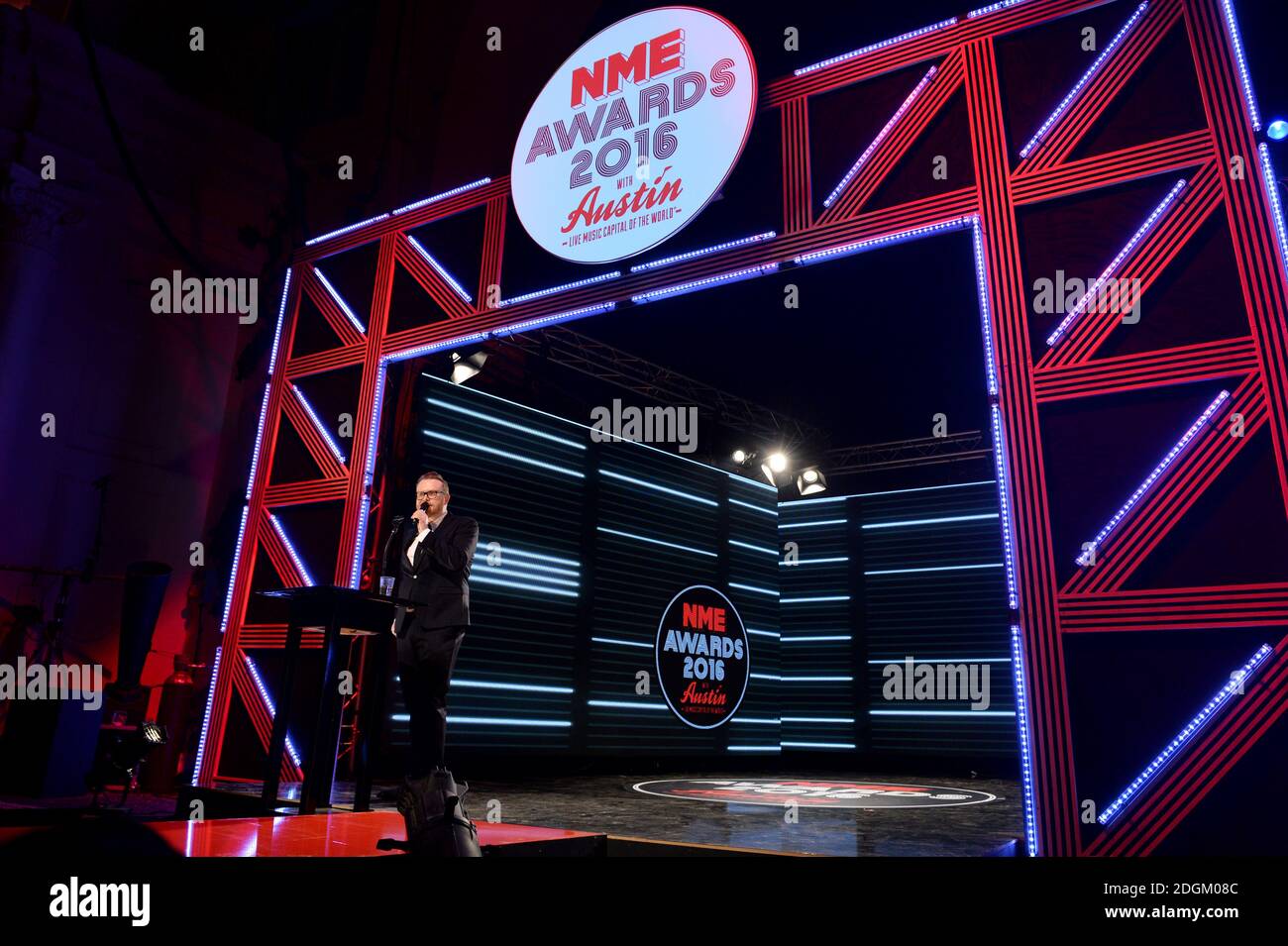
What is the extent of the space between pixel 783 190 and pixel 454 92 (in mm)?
7054

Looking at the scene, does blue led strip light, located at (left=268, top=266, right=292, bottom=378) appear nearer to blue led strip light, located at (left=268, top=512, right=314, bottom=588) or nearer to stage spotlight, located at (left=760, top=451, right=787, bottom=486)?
blue led strip light, located at (left=268, top=512, right=314, bottom=588)

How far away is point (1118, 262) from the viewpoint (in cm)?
526

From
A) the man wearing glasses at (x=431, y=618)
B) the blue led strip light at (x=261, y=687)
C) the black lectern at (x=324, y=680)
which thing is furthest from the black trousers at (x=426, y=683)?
the blue led strip light at (x=261, y=687)

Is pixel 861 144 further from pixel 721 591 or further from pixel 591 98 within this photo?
pixel 721 591

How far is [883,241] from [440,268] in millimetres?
4223

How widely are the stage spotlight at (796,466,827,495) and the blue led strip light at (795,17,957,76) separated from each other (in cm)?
831

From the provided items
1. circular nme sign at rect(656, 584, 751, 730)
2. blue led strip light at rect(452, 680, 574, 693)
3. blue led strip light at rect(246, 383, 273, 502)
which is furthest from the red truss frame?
circular nme sign at rect(656, 584, 751, 730)

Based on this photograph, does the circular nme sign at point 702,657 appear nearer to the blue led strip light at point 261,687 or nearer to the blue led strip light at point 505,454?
the blue led strip light at point 505,454

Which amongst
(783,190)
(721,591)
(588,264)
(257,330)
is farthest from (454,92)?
(721,591)

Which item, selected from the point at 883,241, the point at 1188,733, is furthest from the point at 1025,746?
the point at 883,241

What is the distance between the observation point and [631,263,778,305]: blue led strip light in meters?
6.58

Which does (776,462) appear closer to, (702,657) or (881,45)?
(702,657)

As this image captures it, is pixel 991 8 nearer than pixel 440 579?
No

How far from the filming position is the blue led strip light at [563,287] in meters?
7.15
